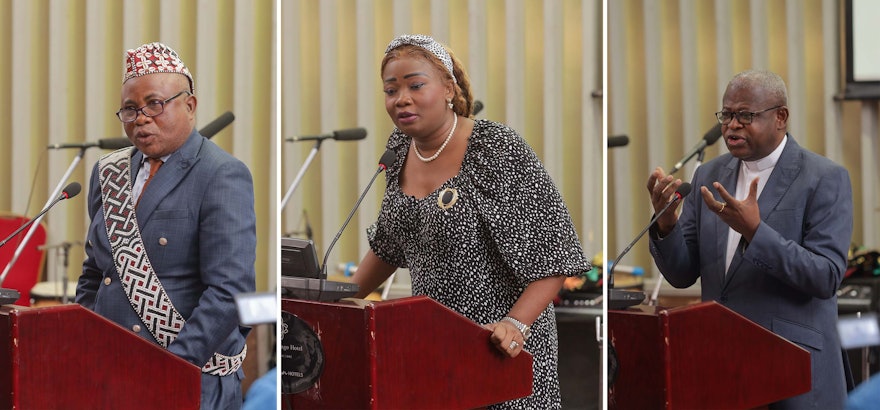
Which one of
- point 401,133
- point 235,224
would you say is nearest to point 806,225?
point 401,133

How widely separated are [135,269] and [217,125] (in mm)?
422

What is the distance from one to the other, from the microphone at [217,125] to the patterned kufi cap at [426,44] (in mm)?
437

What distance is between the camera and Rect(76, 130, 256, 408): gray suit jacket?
1.91 meters

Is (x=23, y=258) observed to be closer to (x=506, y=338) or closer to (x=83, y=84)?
(x=83, y=84)

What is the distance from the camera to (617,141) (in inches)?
87.3

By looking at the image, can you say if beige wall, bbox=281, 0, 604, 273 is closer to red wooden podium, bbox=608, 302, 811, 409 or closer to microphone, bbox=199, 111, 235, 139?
microphone, bbox=199, 111, 235, 139

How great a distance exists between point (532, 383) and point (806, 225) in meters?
0.68

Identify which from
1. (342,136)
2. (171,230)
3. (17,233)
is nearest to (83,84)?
(17,233)

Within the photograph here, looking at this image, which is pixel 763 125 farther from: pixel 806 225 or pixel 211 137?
pixel 211 137

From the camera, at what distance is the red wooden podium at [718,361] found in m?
2.01

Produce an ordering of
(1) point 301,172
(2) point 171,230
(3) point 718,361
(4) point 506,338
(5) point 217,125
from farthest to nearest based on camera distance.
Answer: (1) point 301,172 → (5) point 217,125 → (3) point 718,361 → (2) point 171,230 → (4) point 506,338

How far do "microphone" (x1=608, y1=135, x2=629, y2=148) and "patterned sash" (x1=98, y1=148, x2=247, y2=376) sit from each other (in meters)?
1.07

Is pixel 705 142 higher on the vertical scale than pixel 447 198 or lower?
higher

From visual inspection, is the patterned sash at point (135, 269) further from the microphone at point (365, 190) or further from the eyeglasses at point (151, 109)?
the microphone at point (365, 190)
